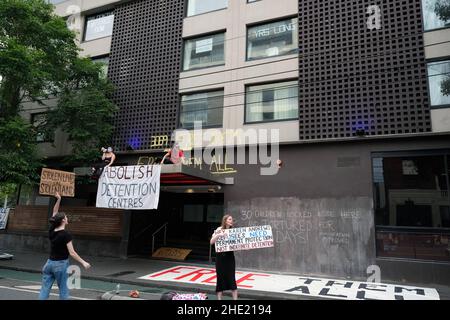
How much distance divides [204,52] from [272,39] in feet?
10.2

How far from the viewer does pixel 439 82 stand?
38.6 feet

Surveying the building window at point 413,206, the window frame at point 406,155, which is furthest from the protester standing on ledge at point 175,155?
the building window at point 413,206

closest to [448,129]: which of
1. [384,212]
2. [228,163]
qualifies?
[384,212]

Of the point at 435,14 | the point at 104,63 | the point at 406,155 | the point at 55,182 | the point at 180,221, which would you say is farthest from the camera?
the point at 180,221

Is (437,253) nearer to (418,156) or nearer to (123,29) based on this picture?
(418,156)

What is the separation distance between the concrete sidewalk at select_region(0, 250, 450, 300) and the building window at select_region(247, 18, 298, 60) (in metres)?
8.53

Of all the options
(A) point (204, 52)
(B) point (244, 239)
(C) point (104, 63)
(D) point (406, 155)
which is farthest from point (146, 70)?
(D) point (406, 155)

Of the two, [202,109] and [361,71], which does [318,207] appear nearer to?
[361,71]

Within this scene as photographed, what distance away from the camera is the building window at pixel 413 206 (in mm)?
11031

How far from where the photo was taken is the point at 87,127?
15750mm

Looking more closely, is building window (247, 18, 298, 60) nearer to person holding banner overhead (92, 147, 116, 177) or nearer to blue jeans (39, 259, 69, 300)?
person holding banner overhead (92, 147, 116, 177)

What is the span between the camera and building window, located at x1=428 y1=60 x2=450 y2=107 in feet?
38.0

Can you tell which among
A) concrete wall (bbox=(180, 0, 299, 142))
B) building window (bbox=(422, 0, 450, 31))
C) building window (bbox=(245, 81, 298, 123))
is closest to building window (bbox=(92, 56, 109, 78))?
concrete wall (bbox=(180, 0, 299, 142))
